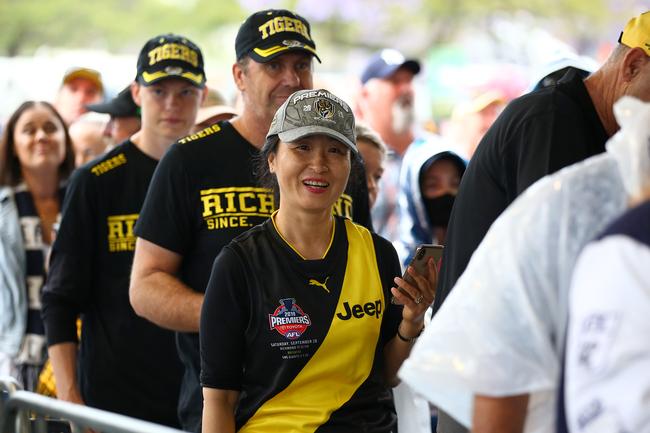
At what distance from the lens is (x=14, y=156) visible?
606 cm

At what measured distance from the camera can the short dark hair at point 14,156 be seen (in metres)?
6.00

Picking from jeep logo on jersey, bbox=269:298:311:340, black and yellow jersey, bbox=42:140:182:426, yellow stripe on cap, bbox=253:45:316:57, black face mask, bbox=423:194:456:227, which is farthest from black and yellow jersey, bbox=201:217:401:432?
black face mask, bbox=423:194:456:227

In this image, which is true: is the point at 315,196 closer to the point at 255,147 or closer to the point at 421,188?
the point at 255,147

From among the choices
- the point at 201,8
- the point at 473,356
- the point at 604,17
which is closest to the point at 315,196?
the point at 473,356

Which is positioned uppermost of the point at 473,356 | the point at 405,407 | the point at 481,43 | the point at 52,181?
the point at 481,43

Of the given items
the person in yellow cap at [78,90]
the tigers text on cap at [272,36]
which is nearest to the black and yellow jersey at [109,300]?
the tigers text on cap at [272,36]

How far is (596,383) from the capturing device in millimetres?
1896

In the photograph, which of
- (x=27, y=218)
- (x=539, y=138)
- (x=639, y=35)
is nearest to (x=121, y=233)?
(x=27, y=218)

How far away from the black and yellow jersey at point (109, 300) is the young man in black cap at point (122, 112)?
4.71 feet

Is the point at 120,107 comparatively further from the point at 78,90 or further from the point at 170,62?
the point at 78,90

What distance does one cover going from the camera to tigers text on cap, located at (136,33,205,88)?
191 inches

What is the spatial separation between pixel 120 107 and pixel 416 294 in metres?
3.20

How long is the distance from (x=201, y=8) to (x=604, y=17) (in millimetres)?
6839

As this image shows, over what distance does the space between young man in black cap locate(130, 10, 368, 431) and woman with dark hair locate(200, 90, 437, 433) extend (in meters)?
0.44
